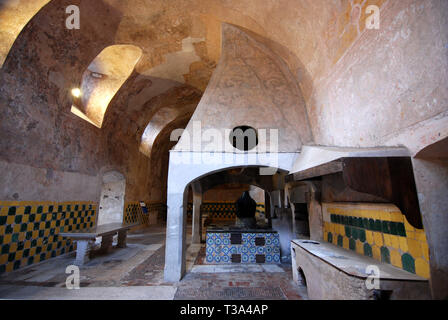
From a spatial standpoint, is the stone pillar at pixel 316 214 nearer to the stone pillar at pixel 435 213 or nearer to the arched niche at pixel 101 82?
the stone pillar at pixel 435 213

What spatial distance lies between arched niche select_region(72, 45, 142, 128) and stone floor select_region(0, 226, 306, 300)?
16.5 feet

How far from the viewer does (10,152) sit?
5004mm

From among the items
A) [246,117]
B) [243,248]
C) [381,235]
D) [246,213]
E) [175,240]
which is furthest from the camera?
[246,213]

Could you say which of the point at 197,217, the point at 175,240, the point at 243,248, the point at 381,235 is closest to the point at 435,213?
the point at 381,235

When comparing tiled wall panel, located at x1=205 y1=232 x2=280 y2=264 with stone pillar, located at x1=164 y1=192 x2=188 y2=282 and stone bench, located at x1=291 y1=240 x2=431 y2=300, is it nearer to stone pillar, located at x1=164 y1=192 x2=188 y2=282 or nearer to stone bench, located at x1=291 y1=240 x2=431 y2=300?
stone pillar, located at x1=164 y1=192 x2=188 y2=282

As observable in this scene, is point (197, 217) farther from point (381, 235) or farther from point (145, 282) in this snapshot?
point (381, 235)

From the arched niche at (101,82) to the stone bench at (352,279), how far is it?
8.20 meters

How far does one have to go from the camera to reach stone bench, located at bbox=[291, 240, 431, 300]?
2.32 meters

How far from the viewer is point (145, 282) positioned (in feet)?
15.1

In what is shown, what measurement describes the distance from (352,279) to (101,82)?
31.7ft

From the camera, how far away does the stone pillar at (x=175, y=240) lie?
470 centimetres

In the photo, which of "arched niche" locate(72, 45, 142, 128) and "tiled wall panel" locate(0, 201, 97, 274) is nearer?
"tiled wall panel" locate(0, 201, 97, 274)

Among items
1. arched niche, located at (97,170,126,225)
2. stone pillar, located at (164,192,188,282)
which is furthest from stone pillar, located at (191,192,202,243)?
stone pillar, located at (164,192,188,282)

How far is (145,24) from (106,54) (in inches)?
88.3
